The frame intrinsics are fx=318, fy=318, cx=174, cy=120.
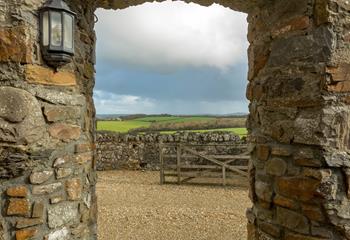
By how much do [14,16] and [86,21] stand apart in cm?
76

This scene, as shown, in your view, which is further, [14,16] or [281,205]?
[281,205]

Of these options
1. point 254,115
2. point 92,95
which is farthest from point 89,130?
point 254,115

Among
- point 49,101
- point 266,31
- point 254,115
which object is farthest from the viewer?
point 254,115

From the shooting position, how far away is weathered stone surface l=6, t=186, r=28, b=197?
2.04 metres

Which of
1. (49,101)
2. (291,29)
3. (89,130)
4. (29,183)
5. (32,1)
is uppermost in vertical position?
(32,1)

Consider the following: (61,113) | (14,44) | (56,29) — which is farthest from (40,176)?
(56,29)

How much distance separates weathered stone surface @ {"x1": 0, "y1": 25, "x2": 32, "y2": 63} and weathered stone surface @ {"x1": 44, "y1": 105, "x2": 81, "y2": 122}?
1.18 feet

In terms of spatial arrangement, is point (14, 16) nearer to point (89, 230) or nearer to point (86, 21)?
point (86, 21)

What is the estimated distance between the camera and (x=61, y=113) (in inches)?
89.1

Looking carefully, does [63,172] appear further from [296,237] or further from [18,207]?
[296,237]

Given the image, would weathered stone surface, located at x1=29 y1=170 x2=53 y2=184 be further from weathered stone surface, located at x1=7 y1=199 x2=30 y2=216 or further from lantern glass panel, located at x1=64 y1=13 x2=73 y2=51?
lantern glass panel, located at x1=64 y1=13 x2=73 y2=51

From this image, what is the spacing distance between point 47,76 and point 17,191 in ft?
2.57

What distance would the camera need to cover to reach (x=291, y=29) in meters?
2.25

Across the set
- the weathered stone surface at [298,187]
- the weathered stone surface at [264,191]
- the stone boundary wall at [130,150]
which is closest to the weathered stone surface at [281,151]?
the weathered stone surface at [298,187]
